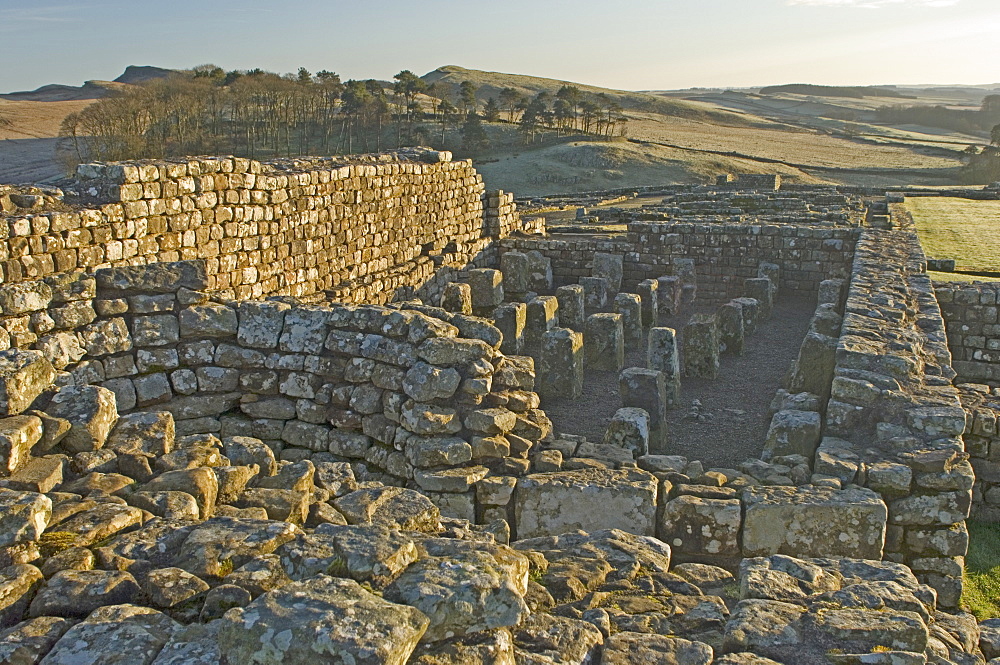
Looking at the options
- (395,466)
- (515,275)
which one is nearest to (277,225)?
(515,275)

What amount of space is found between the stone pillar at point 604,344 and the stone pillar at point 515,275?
4169 mm

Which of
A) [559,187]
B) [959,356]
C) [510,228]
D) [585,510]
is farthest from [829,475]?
[559,187]

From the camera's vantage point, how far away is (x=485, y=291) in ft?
47.4

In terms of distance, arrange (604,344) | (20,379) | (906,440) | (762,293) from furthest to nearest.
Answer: (762,293)
(604,344)
(906,440)
(20,379)

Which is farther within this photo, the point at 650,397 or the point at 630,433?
the point at 650,397

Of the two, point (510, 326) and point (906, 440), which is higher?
point (906, 440)

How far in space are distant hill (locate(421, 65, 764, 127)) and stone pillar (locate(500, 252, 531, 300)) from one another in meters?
81.1

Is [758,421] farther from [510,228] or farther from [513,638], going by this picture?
[510,228]

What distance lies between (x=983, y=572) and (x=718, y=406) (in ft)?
11.5

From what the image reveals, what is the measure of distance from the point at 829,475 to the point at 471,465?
9.90 feet

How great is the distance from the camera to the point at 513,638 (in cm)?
350

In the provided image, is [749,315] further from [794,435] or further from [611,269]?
[794,435]

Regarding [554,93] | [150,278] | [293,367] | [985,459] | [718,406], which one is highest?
[554,93]

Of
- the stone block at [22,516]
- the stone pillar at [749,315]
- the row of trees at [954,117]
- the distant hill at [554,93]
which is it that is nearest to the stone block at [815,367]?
the stone pillar at [749,315]
